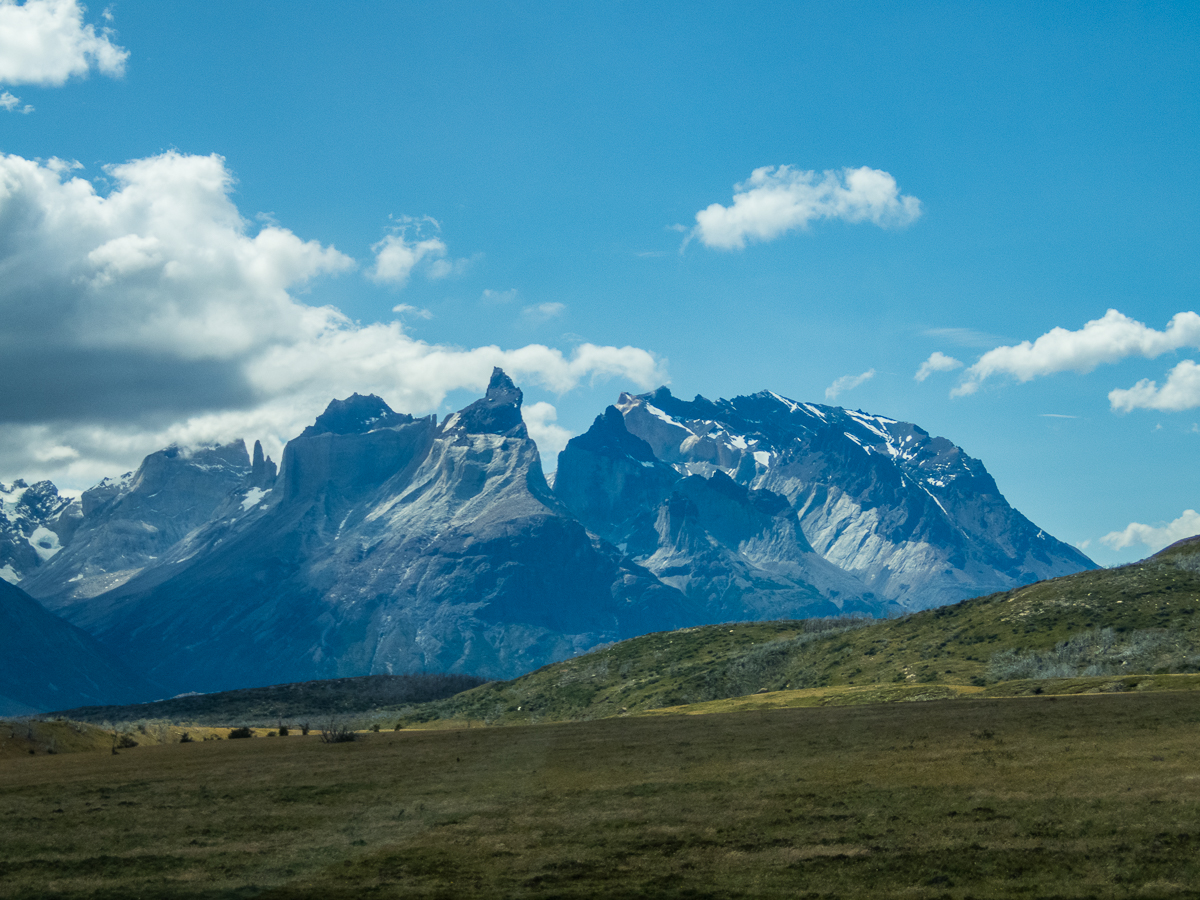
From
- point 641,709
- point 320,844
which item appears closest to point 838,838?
point 320,844

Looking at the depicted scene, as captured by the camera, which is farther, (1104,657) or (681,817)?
(1104,657)

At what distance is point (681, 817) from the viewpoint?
41750 millimetres

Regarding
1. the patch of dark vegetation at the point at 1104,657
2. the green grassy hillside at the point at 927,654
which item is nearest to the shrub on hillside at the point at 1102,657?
the patch of dark vegetation at the point at 1104,657

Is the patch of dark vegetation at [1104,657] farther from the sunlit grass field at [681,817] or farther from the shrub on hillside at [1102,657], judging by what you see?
the sunlit grass field at [681,817]

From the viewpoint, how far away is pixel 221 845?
A: 41000mm

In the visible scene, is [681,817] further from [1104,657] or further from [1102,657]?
[1102,657]

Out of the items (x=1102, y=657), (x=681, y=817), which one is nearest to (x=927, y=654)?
(x=1102, y=657)

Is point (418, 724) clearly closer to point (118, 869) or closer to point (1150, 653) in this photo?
point (1150, 653)

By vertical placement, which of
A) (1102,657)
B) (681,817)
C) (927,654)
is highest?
(681,817)

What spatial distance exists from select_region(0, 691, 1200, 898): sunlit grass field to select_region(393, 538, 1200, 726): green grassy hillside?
130 feet

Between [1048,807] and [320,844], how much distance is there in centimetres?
2781

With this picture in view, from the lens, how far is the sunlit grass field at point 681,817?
3228 cm

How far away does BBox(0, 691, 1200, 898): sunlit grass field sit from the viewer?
106 ft

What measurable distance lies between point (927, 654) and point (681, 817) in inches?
3902
